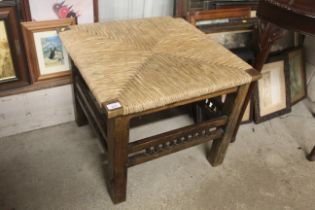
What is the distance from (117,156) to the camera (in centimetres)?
83

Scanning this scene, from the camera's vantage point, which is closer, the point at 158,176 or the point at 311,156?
the point at 158,176

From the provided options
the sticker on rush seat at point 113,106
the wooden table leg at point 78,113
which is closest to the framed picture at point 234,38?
the wooden table leg at point 78,113

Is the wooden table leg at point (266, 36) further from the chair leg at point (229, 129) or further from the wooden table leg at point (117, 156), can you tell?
the wooden table leg at point (117, 156)

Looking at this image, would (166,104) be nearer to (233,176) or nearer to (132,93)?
(132,93)

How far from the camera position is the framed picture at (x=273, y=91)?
4.51ft

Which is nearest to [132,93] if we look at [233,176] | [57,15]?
[57,15]

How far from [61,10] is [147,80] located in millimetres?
450

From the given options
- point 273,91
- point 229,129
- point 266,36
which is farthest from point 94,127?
point 273,91

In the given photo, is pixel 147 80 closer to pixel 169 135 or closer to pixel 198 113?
pixel 169 135

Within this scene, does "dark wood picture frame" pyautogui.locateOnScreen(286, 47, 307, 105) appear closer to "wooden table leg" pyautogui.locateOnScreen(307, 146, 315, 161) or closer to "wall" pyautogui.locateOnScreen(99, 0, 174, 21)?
"wooden table leg" pyautogui.locateOnScreen(307, 146, 315, 161)

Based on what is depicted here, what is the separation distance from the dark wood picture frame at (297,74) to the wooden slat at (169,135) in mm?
682

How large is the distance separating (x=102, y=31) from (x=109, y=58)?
0.16 m

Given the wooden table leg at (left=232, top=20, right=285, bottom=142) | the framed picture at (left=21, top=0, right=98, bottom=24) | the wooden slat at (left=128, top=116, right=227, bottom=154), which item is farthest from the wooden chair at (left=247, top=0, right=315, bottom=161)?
the framed picture at (left=21, top=0, right=98, bottom=24)

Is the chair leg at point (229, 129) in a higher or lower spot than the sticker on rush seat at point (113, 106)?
lower
